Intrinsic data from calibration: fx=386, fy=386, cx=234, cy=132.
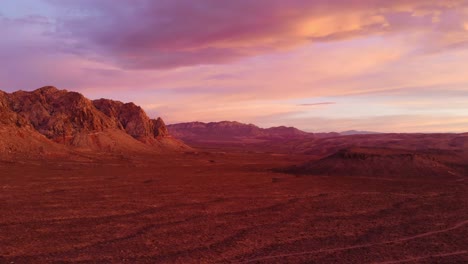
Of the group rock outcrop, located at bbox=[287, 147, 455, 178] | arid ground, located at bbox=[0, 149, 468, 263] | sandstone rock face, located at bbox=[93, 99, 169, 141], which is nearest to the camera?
arid ground, located at bbox=[0, 149, 468, 263]

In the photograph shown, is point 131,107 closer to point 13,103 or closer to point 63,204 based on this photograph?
point 13,103

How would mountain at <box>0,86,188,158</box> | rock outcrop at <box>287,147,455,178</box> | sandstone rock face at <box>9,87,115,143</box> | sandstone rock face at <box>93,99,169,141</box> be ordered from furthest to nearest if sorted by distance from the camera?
sandstone rock face at <box>93,99,169,141</box> < sandstone rock face at <box>9,87,115,143</box> < mountain at <box>0,86,188,158</box> < rock outcrop at <box>287,147,455,178</box>

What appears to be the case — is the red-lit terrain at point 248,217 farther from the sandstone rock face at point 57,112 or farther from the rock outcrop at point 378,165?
the sandstone rock face at point 57,112

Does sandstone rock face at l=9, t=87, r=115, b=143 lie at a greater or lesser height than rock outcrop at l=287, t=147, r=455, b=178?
greater

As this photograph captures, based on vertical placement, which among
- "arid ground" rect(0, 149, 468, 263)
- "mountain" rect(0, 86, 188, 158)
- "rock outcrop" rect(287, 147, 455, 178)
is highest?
"mountain" rect(0, 86, 188, 158)

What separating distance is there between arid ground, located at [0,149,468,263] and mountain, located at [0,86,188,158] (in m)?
36.7

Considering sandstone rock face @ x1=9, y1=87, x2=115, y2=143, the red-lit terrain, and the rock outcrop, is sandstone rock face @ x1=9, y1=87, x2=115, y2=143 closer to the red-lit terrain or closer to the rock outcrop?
the red-lit terrain

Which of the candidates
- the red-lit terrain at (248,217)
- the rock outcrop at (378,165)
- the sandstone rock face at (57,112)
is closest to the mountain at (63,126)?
the sandstone rock face at (57,112)

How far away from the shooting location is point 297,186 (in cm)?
3509

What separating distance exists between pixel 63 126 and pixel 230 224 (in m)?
71.4

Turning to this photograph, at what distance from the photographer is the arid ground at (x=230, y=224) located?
14.6 m

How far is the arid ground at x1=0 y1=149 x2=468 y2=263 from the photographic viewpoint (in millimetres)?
14570

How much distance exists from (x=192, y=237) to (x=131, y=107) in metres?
105

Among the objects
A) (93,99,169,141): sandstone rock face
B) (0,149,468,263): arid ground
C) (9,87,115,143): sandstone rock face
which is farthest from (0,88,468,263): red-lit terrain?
(93,99,169,141): sandstone rock face
